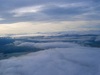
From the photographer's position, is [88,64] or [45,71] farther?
[88,64]

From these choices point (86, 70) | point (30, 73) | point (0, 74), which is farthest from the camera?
point (0, 74)

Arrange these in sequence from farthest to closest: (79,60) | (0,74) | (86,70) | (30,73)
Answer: (79,60) → (0,74) → (30,73) → (86,70)

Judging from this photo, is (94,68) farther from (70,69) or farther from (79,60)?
(79,60)

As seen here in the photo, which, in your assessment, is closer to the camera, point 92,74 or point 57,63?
point 92,74

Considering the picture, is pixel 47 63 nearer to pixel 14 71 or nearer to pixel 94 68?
pixel 14 71

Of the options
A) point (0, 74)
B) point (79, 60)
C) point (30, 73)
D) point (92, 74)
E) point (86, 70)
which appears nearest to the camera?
point (92, 74)

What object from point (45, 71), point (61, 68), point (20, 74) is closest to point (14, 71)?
point (20, 74)

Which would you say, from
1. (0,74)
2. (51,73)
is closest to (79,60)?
(51,73)

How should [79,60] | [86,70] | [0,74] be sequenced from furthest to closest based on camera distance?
[79,60] → [0,74] → [86,70]
